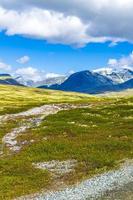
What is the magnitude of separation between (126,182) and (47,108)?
78969mm

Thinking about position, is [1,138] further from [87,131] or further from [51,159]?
[51,159]

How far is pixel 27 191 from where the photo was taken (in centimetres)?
3953

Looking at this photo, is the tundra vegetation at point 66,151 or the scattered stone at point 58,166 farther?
the scattered stone at point 58,166

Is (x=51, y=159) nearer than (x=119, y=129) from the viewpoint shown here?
Yes

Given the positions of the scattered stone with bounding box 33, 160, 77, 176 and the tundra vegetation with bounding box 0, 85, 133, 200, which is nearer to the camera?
the tundra vegetation with bounding box 0, 85, 133, 200

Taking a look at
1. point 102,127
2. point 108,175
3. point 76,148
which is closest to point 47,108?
point 102,127

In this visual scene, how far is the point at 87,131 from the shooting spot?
70625 mm

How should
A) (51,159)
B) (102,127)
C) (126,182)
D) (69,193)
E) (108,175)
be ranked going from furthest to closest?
(102,127) < (51,159) < (108,175) < (126,182) < (69,193)

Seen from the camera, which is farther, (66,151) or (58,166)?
(66,151)

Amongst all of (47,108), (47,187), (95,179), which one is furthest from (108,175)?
(47,108)

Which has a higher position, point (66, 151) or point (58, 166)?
point (66, 151)

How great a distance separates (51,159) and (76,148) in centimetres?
559

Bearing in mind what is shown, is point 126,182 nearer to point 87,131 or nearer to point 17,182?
point 17,182

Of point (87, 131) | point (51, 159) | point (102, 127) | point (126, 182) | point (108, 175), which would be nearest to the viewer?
point (126, 182)
